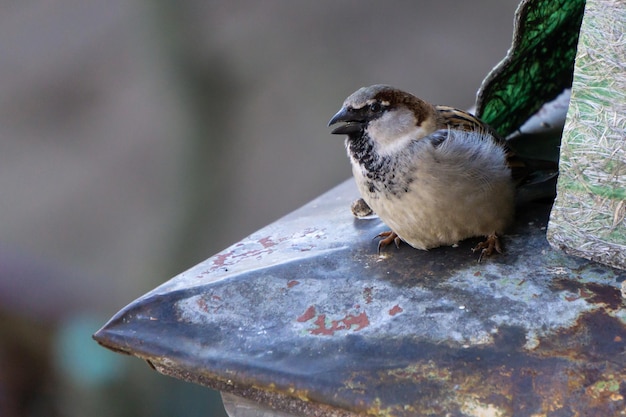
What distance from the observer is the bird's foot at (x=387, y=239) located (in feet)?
5.63

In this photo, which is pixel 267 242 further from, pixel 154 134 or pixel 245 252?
pixel 154 134

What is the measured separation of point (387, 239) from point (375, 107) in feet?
0.99

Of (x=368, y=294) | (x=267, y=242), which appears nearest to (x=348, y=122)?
(x=267, y=242)

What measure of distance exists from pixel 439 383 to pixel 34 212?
3.87 meters

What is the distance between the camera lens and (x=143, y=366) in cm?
339

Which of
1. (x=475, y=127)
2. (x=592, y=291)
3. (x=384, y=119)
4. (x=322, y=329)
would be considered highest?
(x=384, y=119)

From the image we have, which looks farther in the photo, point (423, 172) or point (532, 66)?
point (532, 66)

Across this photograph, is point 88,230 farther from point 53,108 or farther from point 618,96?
point 618,96

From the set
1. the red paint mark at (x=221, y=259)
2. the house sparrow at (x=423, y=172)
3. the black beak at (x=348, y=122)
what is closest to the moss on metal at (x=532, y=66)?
the house sparrow at (x=423, y=172)

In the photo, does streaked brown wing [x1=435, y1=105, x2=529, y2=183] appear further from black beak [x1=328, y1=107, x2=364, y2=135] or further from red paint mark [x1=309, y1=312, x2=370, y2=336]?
red paint mark [x1=309, y1=312, x2=370, y2=336]

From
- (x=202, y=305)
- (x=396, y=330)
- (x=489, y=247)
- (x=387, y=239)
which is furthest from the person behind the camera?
(x=387, y=239)

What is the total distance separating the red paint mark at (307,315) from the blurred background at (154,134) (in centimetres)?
185

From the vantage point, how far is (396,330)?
1.34 m

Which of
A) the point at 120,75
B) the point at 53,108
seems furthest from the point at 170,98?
the point at 53,108
